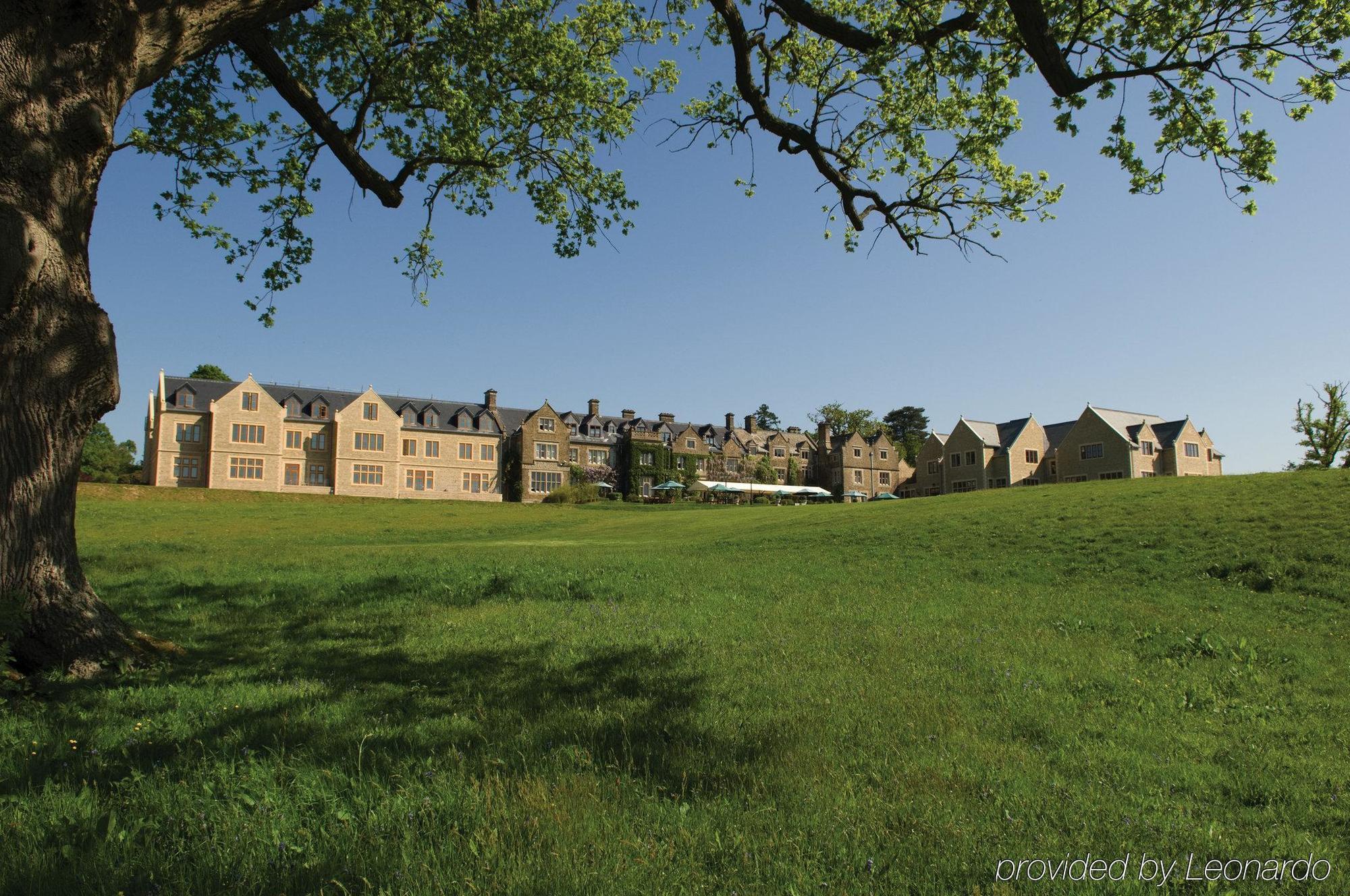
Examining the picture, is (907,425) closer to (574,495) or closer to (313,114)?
(574,495)

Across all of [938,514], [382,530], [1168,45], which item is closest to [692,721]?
[1168,45]

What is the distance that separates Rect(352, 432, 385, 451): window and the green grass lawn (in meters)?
57.0

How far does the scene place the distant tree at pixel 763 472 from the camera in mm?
83688

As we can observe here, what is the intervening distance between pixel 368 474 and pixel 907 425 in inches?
3533

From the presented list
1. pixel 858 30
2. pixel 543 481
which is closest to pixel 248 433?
pixel 543 481

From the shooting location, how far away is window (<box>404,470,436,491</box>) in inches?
2712

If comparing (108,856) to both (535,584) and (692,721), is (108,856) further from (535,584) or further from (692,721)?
(535,584)

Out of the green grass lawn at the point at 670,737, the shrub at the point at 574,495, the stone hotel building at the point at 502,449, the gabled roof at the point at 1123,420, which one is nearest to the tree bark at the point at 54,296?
the green grass lawn at the point at 670,737

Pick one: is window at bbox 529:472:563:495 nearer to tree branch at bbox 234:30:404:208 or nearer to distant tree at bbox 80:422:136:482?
distant tree at bbox 80:422:136:482

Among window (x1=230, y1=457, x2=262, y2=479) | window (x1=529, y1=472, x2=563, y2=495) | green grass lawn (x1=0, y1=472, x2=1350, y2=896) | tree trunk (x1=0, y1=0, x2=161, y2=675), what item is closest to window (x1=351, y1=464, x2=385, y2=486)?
window (x1=230, y1=457, x2=262, y2=479)

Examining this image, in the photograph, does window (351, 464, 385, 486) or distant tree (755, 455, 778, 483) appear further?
distant tree (755, 455, 778, 483)

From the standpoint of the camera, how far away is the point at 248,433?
2448 inches

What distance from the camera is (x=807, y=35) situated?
40.3 feet

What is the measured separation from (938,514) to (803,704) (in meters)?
22.6
